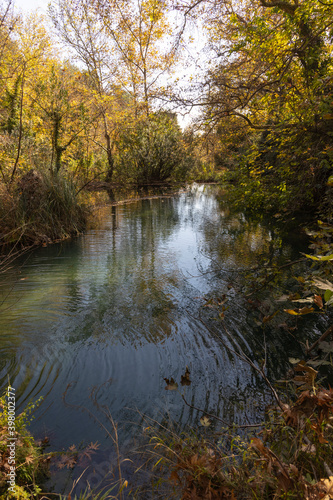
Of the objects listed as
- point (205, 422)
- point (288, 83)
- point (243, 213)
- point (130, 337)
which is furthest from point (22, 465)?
point (243, 213)

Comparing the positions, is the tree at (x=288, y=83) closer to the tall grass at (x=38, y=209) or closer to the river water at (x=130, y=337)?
the river water at (x=130, y=337)

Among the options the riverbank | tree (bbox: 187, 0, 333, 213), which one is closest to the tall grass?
the riverbank

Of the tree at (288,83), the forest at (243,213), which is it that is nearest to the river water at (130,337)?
the forest at (243,213)

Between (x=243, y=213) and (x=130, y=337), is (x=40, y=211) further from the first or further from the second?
(x=243, y=213)

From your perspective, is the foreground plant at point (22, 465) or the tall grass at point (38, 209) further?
the tall grass at point (38, 209)

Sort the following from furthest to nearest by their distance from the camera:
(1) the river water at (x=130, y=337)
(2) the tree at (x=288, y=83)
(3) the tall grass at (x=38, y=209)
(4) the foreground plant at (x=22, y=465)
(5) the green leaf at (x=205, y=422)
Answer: (3) the tall grass at (x=38, y=209), (2) the tree at (x=288, y=83), (1) the river water at (x=130, y=337), (5) the green leaf at (x=205, y=422), (4) the foreground plant at (x=22, y=465)

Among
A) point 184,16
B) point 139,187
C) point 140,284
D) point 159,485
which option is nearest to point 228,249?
point 140,284

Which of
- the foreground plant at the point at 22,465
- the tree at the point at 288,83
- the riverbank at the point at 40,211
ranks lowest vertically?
the foreground plant at the point at 22,465

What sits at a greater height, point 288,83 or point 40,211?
point 288,83

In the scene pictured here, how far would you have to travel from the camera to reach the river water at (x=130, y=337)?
2453 millimetres

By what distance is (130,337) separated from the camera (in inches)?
141

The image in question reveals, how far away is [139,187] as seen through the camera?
19703 mm

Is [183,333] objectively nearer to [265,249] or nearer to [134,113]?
[265,249]

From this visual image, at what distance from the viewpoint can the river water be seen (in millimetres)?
2453
